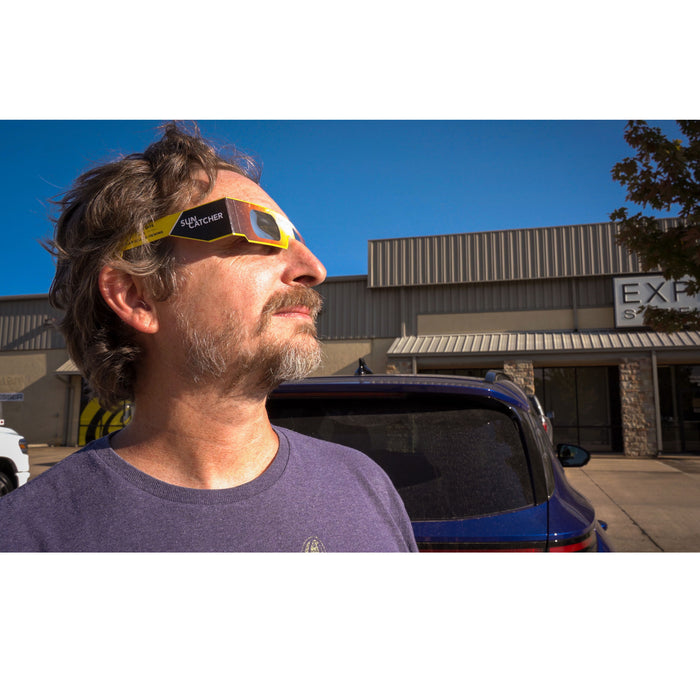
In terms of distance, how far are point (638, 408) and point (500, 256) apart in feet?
18.5

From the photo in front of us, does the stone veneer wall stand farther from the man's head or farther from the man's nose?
the man's head

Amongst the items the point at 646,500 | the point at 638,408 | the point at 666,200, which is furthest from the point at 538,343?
the point at 666,200

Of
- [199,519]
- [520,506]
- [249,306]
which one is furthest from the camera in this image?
[520,506]

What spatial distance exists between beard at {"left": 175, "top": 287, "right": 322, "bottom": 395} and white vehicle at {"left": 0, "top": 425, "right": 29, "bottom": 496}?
21.4 ft

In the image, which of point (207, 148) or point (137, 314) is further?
point (207, 148)

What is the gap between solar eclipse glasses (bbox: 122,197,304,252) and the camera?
1.09 metres

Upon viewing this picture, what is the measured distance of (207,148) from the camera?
1248mm

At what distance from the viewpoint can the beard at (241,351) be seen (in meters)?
1.07

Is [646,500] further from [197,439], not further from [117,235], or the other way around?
[117,235]

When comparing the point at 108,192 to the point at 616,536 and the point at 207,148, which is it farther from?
the point at 616,536

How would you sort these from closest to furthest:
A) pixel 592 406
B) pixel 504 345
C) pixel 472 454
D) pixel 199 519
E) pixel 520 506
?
1. pixel 199 519
2. pixel 520 506
3. pixel 472 454
4. pixel 504 345
5. pixel 592 406

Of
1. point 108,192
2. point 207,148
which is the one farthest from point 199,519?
point 207,148

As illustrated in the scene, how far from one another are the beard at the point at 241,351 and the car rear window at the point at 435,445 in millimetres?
638

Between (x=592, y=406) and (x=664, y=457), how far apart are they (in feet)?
7.70
